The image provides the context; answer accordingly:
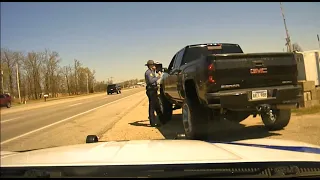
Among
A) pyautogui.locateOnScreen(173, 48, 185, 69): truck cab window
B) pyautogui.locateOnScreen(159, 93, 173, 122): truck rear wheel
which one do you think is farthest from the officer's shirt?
pyautogui.locateOnScreen(159, 93, 173, 122): truck rear wheel

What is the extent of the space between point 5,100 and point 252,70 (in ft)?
14.7

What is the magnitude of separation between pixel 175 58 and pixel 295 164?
23.1 ft

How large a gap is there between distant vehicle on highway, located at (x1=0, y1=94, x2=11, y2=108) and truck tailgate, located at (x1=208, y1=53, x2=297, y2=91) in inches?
143

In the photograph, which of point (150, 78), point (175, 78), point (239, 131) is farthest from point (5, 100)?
point (239, 131)

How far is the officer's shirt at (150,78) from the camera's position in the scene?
10062 millimetres

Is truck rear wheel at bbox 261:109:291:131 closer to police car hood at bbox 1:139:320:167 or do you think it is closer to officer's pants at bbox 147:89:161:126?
officer's pants at bbox 147:89:161:126

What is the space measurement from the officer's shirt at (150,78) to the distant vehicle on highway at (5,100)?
4.51 metres

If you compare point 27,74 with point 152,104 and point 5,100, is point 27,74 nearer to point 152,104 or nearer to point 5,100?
point 5,100

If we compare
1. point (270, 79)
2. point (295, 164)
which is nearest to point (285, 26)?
point (270, 79)

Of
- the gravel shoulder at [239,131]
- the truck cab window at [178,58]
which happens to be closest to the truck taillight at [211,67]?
the gravel shoulder at [239,131]

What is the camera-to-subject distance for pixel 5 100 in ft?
19.8

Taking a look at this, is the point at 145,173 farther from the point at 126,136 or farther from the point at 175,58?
the point at 175,58

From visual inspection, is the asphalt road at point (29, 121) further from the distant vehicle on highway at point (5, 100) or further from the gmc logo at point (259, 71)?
the gmc logo at point (259, 71)

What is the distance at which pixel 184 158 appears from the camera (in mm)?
2838
